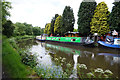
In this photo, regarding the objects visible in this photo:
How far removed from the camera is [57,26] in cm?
3484

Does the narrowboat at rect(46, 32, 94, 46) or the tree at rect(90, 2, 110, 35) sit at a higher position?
the tree at rect(90, 2, 110, 35)

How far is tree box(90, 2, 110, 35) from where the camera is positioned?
756 inches

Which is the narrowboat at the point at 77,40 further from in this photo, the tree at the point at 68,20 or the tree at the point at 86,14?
the tree at the point at 68,20

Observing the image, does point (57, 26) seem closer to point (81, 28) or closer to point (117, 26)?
point (81, 28)

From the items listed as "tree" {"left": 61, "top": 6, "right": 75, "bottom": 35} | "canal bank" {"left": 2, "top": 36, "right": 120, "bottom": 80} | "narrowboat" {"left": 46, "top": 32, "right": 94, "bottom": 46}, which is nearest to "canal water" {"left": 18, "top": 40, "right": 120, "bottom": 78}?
"canal bank" {"left": 2, "top": 36, "right": 120, "bottom": 80}

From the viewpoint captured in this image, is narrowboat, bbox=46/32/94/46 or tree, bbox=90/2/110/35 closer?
tree, bbox=90/2/110/35

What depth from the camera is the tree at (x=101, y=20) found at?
19.2m

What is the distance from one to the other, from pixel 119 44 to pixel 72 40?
11419 mm

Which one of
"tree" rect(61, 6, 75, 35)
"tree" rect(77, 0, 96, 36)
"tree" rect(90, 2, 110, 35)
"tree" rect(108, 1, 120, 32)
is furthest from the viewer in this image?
"tree" rect(61, 6, 75, 35)

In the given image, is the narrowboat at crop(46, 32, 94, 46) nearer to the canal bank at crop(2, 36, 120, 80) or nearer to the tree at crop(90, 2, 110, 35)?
the tree at crop(90, 2, 110, 35)

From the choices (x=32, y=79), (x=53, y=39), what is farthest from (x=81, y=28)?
(x=32, y=79)

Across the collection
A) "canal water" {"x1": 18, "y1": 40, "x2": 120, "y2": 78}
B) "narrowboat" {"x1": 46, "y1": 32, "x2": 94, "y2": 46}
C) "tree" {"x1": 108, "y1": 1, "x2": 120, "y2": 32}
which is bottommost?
"canal water" {"x1": 18, "y1": 40, "x2": 120, "y2": 78}

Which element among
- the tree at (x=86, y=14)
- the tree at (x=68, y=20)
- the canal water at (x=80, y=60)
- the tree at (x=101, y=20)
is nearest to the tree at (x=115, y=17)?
the tree at (x=101, y=20)

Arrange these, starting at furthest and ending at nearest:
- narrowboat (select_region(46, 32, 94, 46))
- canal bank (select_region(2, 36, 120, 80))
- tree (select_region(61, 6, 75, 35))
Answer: tree (select_region(61, 6, 75, 35)), narrowboat (select_region(46, 32, 94, 46)), canal bank (select_region(2, 36, 120, 80))
